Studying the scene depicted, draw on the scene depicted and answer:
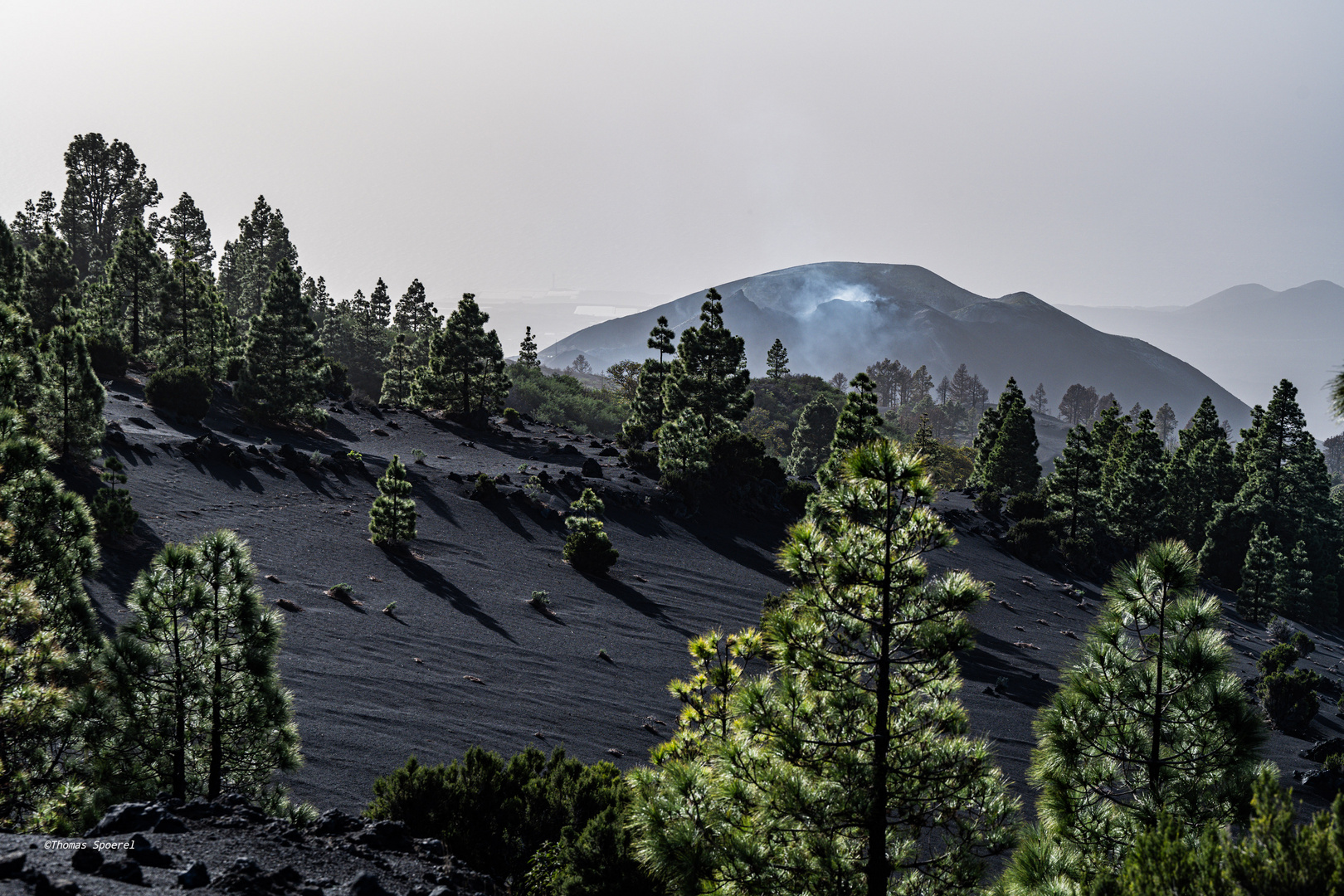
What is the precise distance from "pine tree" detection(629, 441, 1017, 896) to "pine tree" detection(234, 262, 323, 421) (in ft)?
142

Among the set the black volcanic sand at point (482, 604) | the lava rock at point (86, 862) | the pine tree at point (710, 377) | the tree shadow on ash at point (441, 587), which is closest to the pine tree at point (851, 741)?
the black volcanic sand at point (482, 604)

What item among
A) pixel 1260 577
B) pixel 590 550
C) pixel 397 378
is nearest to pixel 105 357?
pixel 397 378

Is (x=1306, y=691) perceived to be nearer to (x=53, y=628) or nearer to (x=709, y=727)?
(x=709, y=727)

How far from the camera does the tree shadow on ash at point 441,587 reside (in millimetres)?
22875

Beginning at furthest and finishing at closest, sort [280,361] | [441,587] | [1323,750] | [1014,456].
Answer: [1014,456]
[280,361]
[1323,750]
[441,587]

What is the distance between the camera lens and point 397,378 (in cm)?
6525

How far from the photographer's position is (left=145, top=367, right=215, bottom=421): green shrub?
126 ft

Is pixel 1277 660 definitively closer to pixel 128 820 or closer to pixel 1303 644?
pixel 1303 644

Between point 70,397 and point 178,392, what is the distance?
56.2ft

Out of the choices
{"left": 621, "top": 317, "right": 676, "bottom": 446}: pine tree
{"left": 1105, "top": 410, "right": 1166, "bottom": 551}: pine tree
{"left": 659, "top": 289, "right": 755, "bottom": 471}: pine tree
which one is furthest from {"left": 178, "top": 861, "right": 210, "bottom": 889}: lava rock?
{"left": 1105, "top": 410, "right": 1166, "bottom": 551}: pine tree

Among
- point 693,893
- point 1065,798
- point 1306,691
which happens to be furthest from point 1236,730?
point 1306,691

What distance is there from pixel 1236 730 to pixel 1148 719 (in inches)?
26.2

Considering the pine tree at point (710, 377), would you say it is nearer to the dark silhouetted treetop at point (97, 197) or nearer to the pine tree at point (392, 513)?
the pine tree at point (392, 513)

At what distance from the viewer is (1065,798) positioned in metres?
6.84
